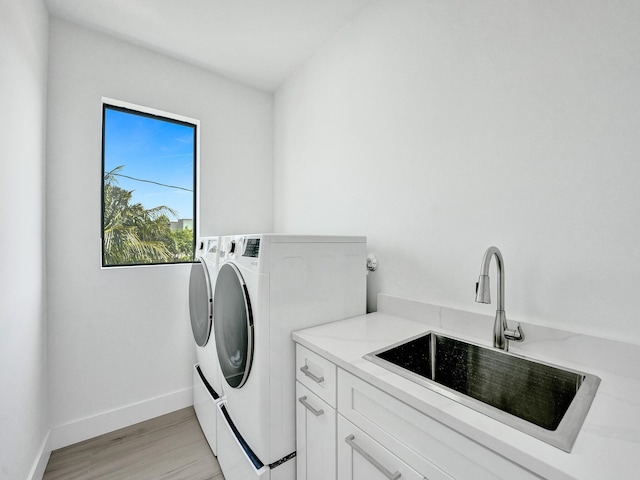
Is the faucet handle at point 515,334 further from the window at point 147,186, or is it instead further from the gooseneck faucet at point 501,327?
the window at point 147,186

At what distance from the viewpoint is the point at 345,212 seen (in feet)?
6.46

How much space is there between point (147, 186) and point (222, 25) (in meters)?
1.24

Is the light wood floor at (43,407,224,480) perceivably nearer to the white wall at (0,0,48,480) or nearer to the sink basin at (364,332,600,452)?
the white wall at (0,0,48,480)

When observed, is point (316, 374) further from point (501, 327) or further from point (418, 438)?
point (501, 327)

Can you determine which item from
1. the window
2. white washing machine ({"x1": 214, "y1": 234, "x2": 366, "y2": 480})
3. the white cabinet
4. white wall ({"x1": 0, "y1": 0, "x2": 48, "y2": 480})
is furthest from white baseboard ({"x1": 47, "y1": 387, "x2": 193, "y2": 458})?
the white cabinet

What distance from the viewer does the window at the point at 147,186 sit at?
6.79ft

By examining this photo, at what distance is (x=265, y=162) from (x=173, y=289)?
4.44 ft

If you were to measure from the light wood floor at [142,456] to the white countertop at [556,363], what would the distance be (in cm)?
116

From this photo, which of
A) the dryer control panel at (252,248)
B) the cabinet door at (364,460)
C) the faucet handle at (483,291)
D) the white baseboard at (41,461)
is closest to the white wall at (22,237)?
the white baseboard at (41,461)

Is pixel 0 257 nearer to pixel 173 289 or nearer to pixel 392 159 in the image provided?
pixel 173 289

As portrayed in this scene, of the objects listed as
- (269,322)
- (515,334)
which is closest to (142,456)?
(269,322)

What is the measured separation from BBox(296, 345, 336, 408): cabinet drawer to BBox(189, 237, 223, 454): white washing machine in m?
0.65

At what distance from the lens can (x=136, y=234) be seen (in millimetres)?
2180

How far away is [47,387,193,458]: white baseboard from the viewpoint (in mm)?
1813
